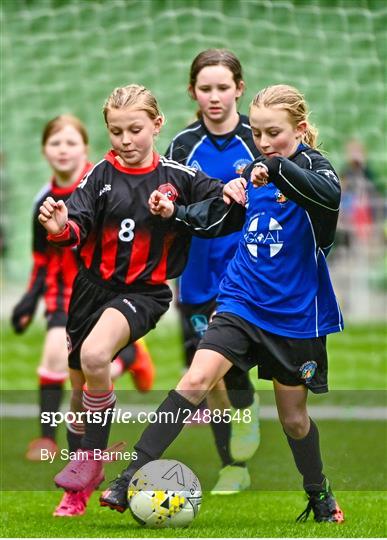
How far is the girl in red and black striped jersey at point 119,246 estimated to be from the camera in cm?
506

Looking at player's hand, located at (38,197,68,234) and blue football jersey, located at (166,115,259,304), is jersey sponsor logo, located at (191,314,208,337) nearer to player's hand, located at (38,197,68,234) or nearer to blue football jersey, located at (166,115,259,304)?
blue football jersey, located at (166,115,259,304)

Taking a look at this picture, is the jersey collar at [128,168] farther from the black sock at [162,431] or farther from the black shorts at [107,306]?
the black sock at [162,431]

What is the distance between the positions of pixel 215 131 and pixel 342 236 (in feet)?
28.5

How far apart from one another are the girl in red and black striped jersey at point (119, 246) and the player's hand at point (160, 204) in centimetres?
20

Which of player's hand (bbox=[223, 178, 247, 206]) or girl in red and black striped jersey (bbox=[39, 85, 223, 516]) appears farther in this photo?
girl in red and black striped jersey (bbox=[39, 85, 223, 516])

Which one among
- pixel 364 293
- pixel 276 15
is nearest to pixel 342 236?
pixel 364 293

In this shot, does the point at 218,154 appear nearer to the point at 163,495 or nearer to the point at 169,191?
the point at 169,191

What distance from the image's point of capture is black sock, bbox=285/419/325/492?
16.4 feet

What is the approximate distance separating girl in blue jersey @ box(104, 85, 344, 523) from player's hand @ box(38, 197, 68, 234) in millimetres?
380

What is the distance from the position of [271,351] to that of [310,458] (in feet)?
1.68

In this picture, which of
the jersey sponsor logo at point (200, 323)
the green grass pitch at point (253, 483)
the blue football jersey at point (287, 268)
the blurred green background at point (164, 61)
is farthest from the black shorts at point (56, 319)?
the blurred green background at point (164, 61)

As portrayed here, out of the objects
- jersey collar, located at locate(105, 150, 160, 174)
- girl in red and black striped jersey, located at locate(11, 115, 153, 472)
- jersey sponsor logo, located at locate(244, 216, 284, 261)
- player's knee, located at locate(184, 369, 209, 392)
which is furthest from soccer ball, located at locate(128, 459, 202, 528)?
girl in red and black striped jersey, located at locate(11, 115, 153, 472)

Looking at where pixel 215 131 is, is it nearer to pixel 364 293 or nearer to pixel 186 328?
pixel 186 328

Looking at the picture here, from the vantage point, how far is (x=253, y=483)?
20.1 feet
